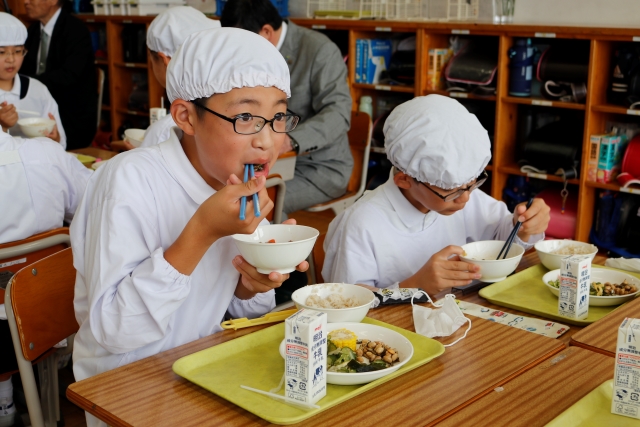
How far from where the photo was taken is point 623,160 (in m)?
4.03

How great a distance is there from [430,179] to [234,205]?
2.46 feet

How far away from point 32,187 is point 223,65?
4.43 feet

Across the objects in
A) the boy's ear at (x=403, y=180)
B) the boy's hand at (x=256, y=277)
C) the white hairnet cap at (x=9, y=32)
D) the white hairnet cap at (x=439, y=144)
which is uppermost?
the white hairnet cap at (x=9, y=32)

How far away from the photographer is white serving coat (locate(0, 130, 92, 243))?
2.50 m

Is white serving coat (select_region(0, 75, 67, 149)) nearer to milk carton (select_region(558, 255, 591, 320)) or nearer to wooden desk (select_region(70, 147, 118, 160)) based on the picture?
wooden desk (select_region(70, 147, 118, 160))

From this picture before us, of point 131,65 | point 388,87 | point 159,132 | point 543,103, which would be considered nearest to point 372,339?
point 159,132

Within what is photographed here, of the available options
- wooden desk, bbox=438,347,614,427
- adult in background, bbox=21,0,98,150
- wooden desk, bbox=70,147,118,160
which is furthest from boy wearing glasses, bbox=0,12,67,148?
wooden desk, bbox=438,347,614,427

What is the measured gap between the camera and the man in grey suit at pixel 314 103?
3.58 m

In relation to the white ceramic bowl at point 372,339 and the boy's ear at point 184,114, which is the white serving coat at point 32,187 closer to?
the boy's ear at point 184,114

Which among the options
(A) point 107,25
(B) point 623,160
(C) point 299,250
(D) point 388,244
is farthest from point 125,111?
(C) point 299,250

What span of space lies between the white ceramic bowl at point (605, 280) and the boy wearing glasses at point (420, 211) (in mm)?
213

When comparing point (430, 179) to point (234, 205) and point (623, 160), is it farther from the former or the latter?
point (623, 160)

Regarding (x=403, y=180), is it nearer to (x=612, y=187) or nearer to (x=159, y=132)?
(x=159, y=132)

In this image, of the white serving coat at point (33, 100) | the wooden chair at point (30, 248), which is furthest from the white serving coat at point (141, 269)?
the white serving coat at point (33, 100)
